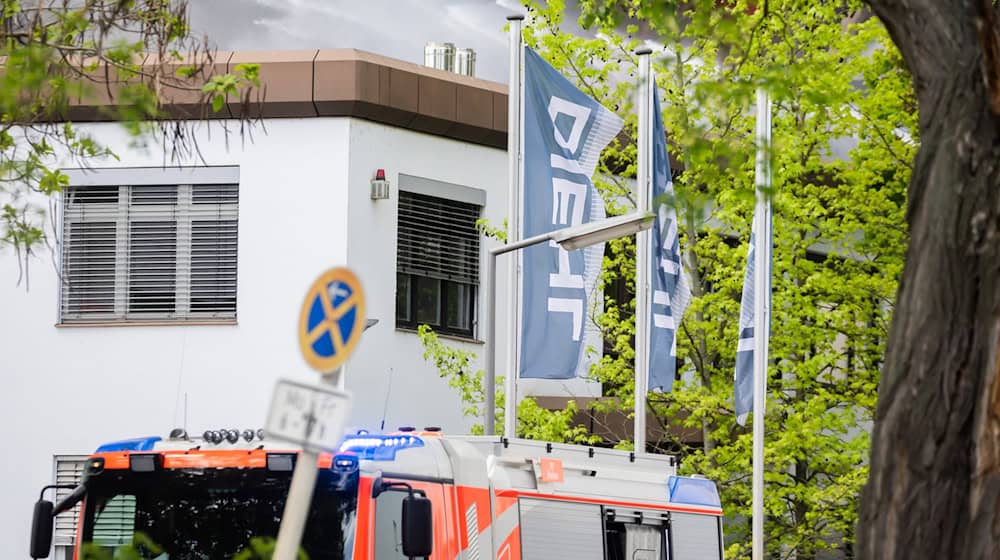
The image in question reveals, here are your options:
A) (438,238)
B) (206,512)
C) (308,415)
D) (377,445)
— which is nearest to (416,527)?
(377,445)

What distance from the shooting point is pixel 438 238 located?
81.8ft

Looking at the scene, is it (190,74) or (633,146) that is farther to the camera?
(633,146)

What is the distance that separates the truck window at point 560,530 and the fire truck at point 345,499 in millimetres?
11

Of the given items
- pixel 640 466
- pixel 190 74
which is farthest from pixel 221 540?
pixel 640 466

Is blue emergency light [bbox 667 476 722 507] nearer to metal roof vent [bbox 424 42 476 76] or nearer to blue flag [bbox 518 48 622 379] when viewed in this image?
blue flag [bbox 518 48 622 379]

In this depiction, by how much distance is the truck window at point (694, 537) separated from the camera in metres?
15.6

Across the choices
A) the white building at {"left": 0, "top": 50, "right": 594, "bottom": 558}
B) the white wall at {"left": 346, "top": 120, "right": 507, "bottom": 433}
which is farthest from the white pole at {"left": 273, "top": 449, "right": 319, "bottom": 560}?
the white building at {"left": 0, "top": 50, "right": 594, "bottom": 558}

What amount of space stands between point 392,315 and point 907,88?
792cm

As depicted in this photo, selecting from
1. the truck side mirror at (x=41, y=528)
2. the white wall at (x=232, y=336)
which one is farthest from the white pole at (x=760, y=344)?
the truck side mirror at (x=41, y=528)

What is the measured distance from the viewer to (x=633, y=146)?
24922 millimetres

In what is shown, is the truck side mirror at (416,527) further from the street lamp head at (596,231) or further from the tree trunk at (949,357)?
the street lamp head at (596,231)

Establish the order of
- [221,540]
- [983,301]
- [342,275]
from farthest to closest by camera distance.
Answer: [221,540], [983,301], [342,275]

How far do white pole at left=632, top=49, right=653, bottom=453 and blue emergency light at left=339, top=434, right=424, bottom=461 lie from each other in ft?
28.4

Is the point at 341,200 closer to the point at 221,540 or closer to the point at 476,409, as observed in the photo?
the point at 476,409
